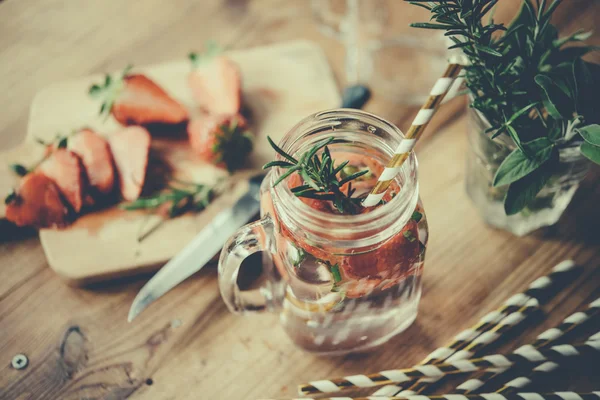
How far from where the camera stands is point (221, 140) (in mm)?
833

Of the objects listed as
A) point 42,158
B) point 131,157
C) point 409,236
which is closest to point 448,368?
point 409,236

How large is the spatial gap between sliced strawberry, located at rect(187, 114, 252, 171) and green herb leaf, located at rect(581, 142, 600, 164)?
46cm

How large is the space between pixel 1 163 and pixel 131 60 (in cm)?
28

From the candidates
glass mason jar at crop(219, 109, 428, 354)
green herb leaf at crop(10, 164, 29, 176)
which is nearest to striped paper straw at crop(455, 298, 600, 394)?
glass mason jar at crop(219, 109, 428, 354)

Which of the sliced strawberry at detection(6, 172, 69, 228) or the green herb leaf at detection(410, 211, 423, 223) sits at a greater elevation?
the green herb leaf at detection(410, 211, 423, 223)

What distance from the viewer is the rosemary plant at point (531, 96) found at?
60 centimetres

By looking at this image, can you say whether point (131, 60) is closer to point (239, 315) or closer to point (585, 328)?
point (239, 315)

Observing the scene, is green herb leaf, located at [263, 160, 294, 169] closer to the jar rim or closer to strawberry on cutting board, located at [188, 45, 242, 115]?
the jar rim

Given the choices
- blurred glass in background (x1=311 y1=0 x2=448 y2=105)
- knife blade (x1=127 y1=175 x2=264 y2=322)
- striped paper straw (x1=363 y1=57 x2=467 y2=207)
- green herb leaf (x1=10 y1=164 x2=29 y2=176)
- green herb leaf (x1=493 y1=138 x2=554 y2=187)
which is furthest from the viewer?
blurred glass in background (x1=311 y1=0 x2=448 y2=105)

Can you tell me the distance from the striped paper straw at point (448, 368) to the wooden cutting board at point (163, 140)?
0.92 ft

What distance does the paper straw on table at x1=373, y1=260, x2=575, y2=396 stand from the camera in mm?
667

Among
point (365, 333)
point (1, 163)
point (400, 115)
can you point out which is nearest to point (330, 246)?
point (365, 333)

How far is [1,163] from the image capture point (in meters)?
0.85

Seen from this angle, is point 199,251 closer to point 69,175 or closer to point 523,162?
point 69,175
